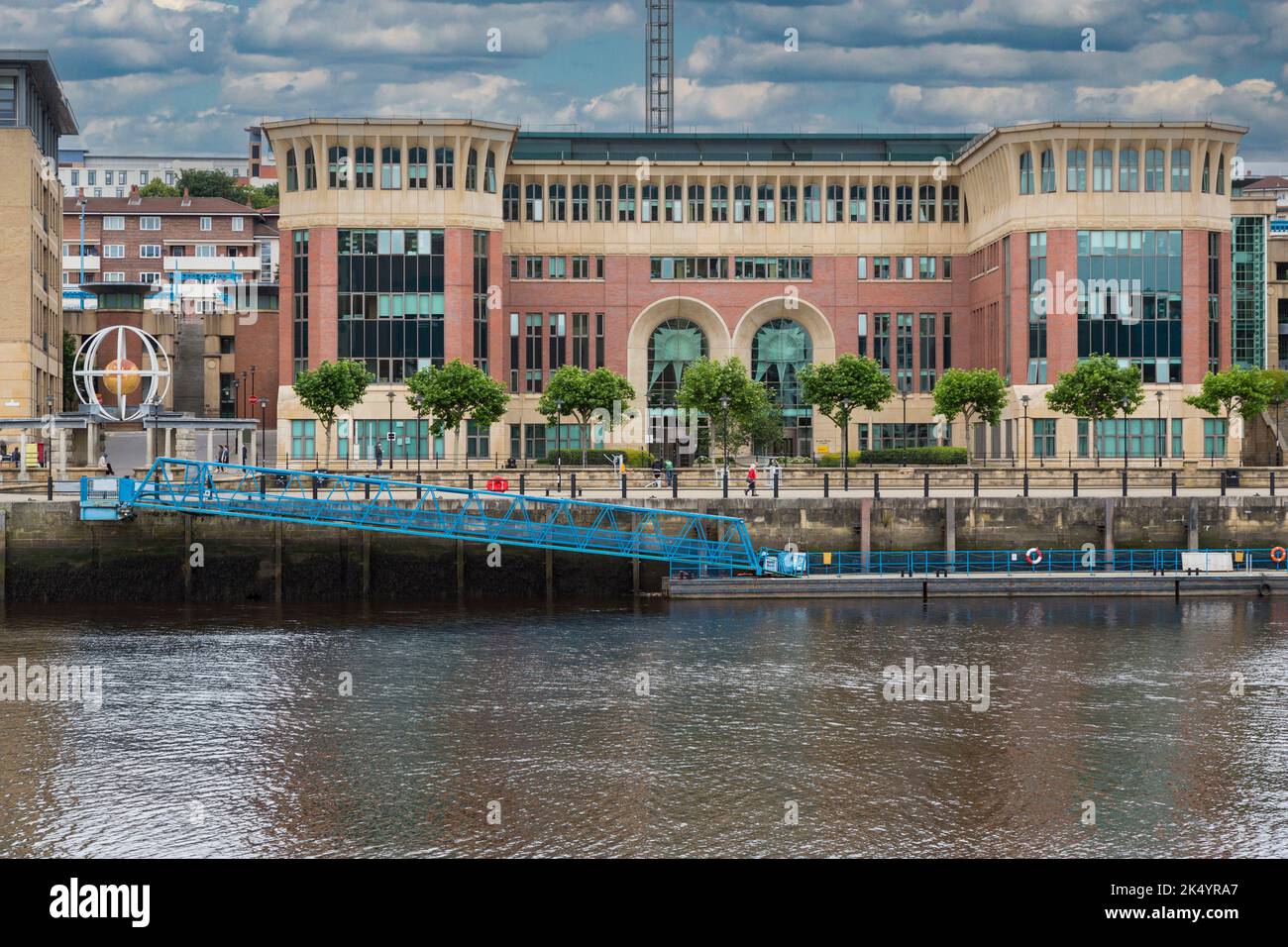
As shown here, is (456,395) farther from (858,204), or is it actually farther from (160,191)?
(160,191)

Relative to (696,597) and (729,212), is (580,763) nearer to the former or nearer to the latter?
(696,597)

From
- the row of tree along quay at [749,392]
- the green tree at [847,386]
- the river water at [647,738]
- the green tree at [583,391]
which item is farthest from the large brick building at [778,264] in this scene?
the river water at [647,738]

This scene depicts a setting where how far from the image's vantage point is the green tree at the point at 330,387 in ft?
295

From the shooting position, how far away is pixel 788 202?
10781cm

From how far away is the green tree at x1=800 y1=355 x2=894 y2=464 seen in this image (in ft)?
298

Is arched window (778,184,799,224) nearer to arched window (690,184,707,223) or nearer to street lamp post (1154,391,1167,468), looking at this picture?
arched window (690,184,707,223)

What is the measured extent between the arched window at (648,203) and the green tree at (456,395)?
888 inches

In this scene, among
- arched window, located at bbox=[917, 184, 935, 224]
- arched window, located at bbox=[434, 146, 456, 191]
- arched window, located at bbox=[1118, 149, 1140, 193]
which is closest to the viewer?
arched window, located at bbox=[1118, 149, 1140, 193]

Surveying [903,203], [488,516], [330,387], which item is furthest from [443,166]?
[488,516]

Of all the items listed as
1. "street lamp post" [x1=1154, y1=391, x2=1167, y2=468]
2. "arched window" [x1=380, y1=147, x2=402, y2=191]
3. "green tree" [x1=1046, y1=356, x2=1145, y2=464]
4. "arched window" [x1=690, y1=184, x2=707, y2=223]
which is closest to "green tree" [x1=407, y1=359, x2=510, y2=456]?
"arched window" [x1=380, y1=147, x2=402, y2=191]

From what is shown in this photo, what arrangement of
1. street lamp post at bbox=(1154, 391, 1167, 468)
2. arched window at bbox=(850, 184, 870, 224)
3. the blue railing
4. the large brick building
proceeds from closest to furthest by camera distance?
the blue railing
street lamp post at bbox=(1154, 391, 1167, 468)
the large brick building
arched window at bbox=(850, 184, 870, 224)

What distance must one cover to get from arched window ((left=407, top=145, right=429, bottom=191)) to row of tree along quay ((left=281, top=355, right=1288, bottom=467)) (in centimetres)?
1235

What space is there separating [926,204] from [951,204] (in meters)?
1.77

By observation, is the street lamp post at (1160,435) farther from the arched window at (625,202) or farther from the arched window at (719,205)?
the arched window at (625,202)
